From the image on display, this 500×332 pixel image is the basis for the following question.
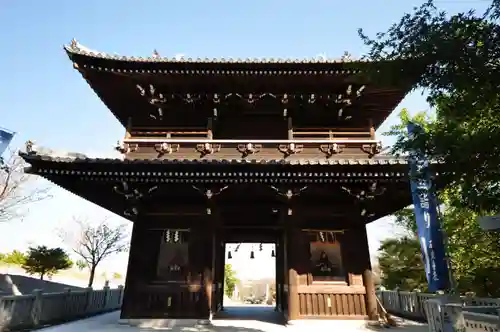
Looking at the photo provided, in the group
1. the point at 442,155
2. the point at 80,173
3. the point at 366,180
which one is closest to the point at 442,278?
the point at 366,180

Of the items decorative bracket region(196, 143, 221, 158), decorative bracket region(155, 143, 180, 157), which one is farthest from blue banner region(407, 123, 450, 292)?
decorative bracket region(155, 143, 180, 157)

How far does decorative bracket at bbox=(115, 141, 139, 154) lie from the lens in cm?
1088

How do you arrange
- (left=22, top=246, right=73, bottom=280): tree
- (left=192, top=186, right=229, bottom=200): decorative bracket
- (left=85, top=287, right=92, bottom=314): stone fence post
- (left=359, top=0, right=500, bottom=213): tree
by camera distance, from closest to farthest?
(left=359, top=0, right=500, bottom=213): tree < (left=192, top=186, right=229, bottom=200): decorative bracket < (left=85, top=287, right=92, bottom=314): stone fence post < (left=22, top=246, right=73, bottom=280): tree

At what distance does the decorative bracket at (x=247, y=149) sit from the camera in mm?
10461

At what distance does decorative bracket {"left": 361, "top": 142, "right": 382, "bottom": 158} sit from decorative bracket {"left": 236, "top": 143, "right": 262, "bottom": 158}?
3636 mm

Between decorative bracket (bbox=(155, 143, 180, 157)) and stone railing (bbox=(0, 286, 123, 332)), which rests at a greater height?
decorative bracket (bbox=(155, 143, 180, 157))

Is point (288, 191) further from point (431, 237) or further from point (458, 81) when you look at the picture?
point (458, 81)

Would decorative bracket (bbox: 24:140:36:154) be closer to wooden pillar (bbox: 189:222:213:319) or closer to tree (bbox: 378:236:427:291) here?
wooden pillar (bbox: 189:222:213:319)

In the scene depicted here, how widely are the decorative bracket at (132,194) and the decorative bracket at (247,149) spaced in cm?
307

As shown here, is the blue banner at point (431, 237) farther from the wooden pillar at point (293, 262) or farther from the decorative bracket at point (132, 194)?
the decorative bracket at point (132, 194)

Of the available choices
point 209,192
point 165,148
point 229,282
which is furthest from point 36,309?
point 229,282

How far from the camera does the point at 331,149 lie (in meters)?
10.5

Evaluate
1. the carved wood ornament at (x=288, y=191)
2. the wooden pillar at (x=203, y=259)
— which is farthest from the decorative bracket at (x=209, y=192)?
the carved wood ornament at (x=288, y=191)

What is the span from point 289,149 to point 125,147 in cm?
570
